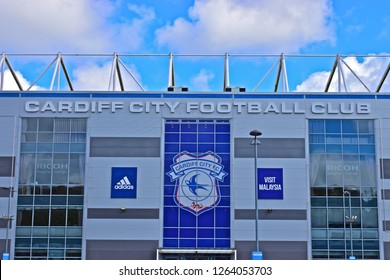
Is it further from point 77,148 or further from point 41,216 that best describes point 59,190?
point 77,148

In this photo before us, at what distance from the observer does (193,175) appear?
47125mm

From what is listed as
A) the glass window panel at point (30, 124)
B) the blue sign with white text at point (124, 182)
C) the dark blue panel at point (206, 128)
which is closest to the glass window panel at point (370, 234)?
the dark blue panel at point (206, 128)

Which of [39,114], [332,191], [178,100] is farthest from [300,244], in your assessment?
[39,114]

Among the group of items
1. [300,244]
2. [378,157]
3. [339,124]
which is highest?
Result: [339,124]

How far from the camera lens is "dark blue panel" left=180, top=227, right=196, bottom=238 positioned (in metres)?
46.0

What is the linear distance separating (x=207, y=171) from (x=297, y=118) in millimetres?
9439

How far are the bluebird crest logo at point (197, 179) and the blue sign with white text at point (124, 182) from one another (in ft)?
10.6

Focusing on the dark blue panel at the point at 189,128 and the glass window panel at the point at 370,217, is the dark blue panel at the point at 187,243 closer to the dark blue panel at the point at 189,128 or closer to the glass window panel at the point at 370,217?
the dark blue panel at the point at 189,128

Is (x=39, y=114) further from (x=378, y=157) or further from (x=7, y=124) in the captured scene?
(x=378, y=157)

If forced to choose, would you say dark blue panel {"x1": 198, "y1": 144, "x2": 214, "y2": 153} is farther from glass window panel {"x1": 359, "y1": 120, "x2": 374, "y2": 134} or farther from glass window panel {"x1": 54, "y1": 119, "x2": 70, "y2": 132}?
glass window panel {"x1": 359, "y1": 120, "x2": 374, "y2": 134}

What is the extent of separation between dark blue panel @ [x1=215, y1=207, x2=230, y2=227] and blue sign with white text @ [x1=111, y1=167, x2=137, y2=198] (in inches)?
293

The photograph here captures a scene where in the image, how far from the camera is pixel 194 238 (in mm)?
45969

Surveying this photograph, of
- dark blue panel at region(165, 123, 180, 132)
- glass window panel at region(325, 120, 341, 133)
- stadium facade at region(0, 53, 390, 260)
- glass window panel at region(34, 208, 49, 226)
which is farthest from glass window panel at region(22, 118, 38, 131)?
glass window panel at region(325, 120, 341, 133)

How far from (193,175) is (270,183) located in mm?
6794
